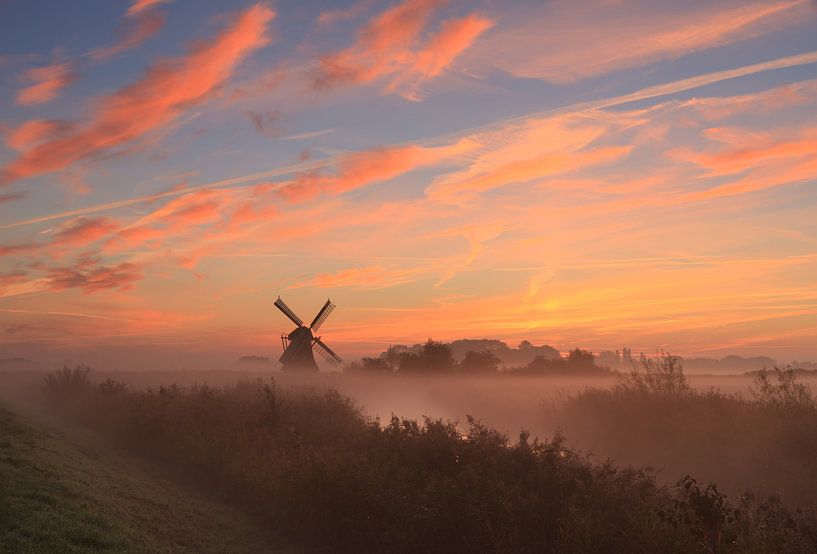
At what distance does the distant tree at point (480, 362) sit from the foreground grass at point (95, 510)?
59.3m

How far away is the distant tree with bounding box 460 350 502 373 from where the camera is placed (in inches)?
3046

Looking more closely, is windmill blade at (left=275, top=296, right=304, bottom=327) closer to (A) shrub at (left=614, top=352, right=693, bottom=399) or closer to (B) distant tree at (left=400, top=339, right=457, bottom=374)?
(B) distant tree at (left=400, top=339, right=457, bottom=374)

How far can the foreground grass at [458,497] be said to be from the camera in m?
11.5

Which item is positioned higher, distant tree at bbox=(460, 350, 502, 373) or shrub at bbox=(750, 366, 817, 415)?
shrub at bbox=(750, 366, 817, 415)

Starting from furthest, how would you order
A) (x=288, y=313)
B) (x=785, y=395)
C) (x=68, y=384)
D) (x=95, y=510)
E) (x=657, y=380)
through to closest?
(x=288, y=313), (x=68, y=384), (x=657, y=380), (x=785, y=395), (x=95, y=510)

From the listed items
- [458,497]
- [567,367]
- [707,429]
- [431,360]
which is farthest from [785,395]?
[431,360]

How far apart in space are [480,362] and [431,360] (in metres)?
7.20

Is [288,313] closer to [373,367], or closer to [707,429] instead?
[373,367]

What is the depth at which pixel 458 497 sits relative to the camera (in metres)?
13.7

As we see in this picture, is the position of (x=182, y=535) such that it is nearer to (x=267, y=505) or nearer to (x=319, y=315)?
(x=267, y=505)

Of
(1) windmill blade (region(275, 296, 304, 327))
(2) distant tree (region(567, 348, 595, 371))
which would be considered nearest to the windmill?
(1) windmill blade (region(275, 296, 304, 327))

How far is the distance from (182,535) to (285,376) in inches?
1646

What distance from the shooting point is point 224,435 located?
23500 mm

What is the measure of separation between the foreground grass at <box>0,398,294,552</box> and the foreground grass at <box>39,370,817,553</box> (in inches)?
63.9
